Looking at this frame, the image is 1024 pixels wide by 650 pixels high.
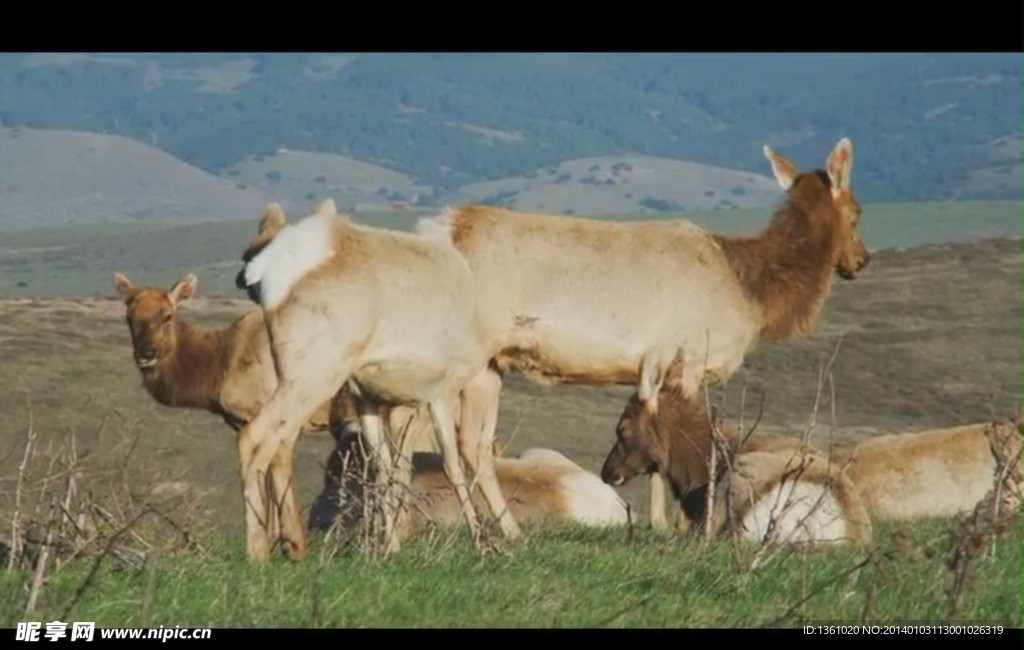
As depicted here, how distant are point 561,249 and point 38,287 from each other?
259 feet

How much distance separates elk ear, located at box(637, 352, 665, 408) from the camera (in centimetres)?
1473

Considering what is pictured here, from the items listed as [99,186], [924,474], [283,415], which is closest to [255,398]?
[283,415]

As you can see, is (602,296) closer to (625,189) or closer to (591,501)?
(591,501)

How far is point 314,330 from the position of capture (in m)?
12.4

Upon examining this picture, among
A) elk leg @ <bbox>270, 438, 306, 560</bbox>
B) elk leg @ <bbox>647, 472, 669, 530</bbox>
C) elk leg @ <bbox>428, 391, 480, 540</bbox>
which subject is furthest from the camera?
elk leg @ <bbox>647, 472, 669, 530</bbox>

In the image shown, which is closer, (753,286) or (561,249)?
(561,249)

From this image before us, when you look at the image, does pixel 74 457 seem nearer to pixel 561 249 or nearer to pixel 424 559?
pixel 424 559

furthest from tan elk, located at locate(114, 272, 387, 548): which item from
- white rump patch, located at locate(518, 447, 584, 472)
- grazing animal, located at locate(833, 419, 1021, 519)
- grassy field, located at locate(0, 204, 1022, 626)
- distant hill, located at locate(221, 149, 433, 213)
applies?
distant hill, located at locate(221, 149, 433, 213)

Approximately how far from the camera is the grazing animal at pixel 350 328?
12.4m

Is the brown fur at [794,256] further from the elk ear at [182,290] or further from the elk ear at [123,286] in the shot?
the elk ear at [123,286]

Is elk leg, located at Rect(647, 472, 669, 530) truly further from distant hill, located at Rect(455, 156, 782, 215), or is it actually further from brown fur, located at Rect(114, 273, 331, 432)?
distant hill, located at Rect(455, 156, 782, 215)

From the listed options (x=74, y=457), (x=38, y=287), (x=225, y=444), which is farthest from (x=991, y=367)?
(x=38, y=287)

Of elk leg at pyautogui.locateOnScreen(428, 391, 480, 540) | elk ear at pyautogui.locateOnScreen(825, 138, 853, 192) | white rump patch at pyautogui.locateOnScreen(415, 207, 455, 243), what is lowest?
elk leg at pyautogui.locateOnScreen(428, 391, 480, 540)

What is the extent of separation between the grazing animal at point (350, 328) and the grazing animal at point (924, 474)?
144 inches
